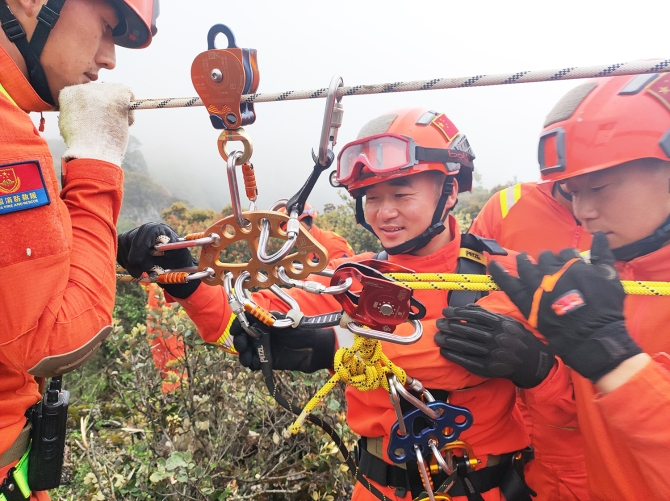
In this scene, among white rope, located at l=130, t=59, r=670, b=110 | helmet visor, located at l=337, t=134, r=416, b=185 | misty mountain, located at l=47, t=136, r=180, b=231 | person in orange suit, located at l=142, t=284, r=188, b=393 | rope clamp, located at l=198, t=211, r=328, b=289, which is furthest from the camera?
misty mountain, located at l=47, t=136, r=180, b=231

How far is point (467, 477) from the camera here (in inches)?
73.8

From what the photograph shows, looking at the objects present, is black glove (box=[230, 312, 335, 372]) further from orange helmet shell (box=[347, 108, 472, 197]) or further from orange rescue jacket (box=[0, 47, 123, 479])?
orange helmet shell (box=[347, 108, 472, 197])

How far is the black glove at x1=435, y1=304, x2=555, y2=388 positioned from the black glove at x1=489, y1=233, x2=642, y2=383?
0.34 meters

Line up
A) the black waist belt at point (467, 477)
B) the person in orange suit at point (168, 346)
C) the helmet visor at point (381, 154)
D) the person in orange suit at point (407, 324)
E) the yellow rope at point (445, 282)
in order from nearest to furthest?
1. the yellow rope at point (445, 282)
2. the person in orange suit at point (407, 324)
3. the black waist belt at point (467, 477)
4. the helmet visor at point (381, 154)
5. the person in orange suit at point (168, 346)

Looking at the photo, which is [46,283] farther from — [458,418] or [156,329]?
[156,329]

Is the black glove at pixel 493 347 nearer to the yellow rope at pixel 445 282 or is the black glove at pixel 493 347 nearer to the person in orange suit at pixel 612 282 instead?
the person in orange suit at pixel 612 282

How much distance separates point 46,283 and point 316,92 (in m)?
0.90

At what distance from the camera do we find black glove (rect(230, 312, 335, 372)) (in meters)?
1.78

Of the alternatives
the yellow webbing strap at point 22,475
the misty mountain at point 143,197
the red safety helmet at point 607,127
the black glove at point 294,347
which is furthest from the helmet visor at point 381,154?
the misty mountain at point 143,197

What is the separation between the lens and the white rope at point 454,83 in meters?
0.96

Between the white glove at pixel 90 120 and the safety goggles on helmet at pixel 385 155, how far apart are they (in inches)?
46.4

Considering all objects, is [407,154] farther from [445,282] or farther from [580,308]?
[580,308]

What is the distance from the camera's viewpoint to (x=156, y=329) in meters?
3.29

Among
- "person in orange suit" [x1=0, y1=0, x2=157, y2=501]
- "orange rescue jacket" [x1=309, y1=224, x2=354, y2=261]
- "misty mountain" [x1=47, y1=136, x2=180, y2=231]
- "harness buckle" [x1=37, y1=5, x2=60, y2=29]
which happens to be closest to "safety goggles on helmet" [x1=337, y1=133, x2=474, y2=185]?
"person in orange suit" [x1=0, y1=0, x2=157, y2=501]
